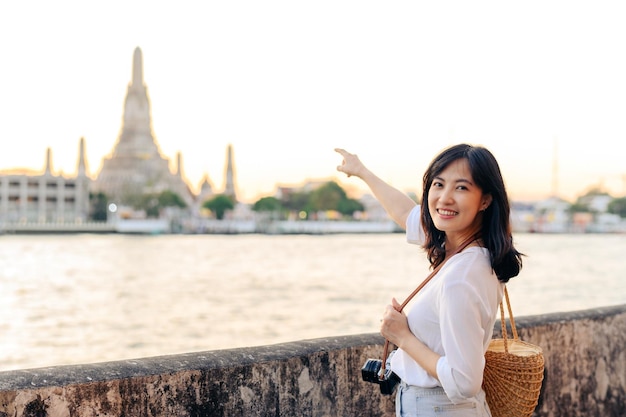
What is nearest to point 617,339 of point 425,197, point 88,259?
point 425,197

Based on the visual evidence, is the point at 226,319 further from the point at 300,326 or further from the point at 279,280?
the point at 279,280

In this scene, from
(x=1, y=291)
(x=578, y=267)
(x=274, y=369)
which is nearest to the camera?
(x=274, y=369)

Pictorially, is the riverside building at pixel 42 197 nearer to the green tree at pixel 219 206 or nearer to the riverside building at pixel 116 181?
the riverside building at pixel 116 181

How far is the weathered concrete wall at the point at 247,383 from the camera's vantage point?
8.73ft

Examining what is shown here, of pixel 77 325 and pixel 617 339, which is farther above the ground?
pixel 617 339

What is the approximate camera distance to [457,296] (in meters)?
2.00

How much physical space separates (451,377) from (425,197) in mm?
573

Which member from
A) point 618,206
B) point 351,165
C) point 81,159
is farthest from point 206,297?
point 618,206

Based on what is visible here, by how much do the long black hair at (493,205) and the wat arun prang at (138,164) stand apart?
5470 inches

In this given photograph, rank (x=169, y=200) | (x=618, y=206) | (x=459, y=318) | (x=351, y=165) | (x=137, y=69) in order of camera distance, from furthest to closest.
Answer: (x=618, y=206)
(x=137, y=69)
(x=169, y=200)
(x=351, y=165)
(x=459, y=318)

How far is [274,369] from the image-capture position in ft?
Answer: 10.3

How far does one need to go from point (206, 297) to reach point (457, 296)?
41859 mm

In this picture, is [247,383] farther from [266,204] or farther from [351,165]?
[266,204]

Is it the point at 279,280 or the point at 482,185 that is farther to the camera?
the point at 279,280
